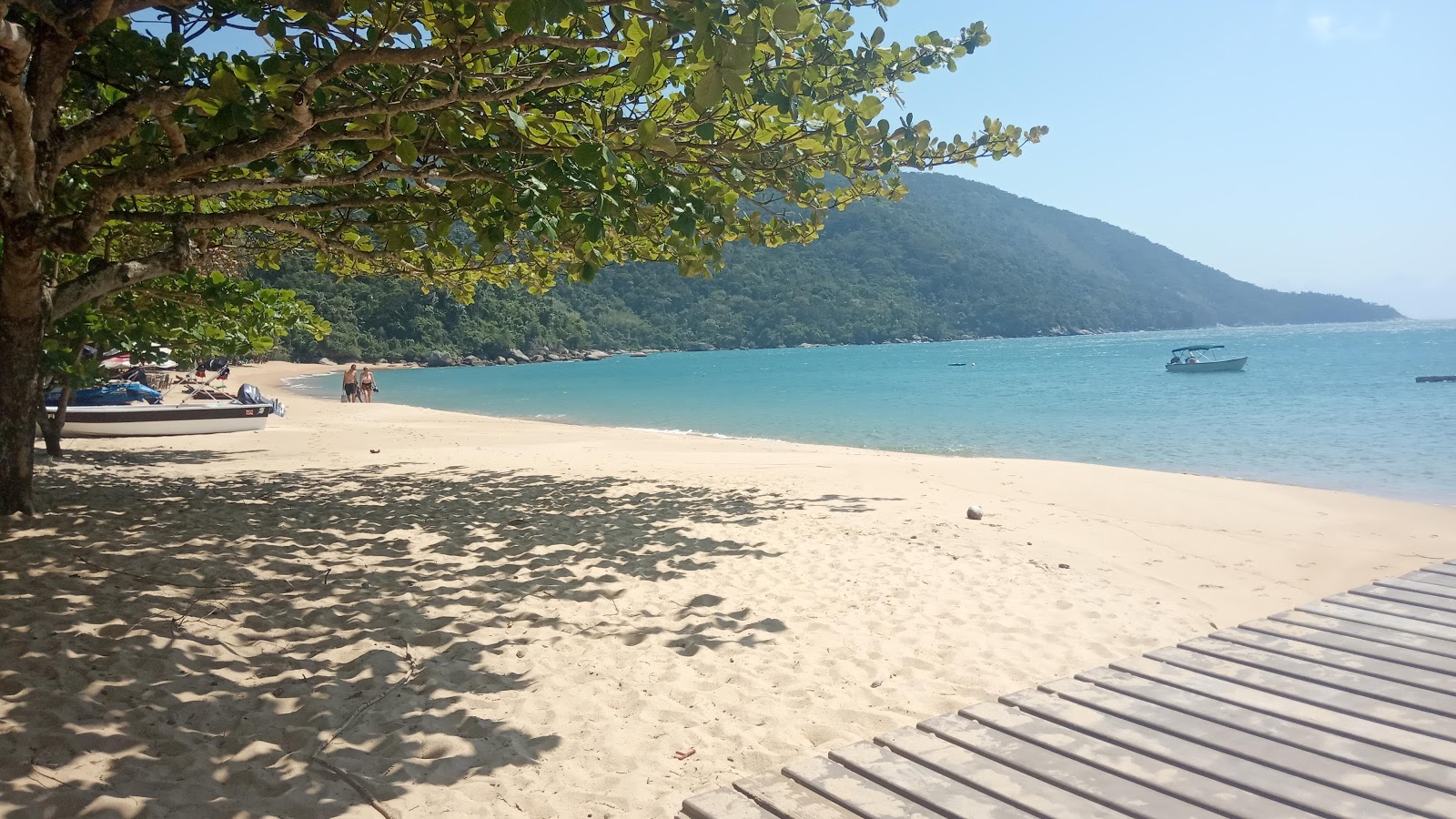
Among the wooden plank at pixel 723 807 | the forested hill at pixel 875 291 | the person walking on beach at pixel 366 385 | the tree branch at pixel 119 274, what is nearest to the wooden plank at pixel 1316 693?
the wooden plank at pixel 723 807

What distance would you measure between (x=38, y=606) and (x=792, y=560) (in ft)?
15.4

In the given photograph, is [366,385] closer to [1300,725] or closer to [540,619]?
[540,619]

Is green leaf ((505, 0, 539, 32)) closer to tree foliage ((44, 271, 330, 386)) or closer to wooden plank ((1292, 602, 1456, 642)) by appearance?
wooden plank ((1292, 602, 1456, 642))

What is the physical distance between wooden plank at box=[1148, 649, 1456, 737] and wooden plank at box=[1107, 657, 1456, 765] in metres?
0.03

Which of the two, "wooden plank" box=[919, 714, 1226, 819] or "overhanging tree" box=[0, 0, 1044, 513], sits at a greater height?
"overhanging tree" box=[0, 0, 1044, 513]

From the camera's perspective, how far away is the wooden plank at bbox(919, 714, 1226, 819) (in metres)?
1.95

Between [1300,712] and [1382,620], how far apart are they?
1170 millimetres

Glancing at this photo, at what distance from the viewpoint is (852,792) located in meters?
2.10

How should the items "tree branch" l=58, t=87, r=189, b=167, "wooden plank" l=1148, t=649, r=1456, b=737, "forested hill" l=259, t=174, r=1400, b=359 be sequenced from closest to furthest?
"wooden plank" l=1148, t=649, r=1456, b=737
"tree branch" l=58, t=87, r=189, b=167
"forested hill" l=259, t=174, r=1400, b=359

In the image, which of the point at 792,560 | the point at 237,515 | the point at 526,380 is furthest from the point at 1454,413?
the point at 526,380

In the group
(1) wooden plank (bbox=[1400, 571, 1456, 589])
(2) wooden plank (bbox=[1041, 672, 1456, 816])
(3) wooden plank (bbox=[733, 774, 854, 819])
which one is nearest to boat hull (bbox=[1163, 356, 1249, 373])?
(1) wooden plank (bbox=[1400, 571, 1456, 589])

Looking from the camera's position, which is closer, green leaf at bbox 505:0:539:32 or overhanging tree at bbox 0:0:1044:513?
green leaf at bbox 505:0:539:32

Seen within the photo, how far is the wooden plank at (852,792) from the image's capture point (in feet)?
6.54

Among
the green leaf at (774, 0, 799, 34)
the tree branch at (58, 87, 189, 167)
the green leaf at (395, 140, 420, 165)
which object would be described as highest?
the tree branch at (58, 87, 189, 167)
